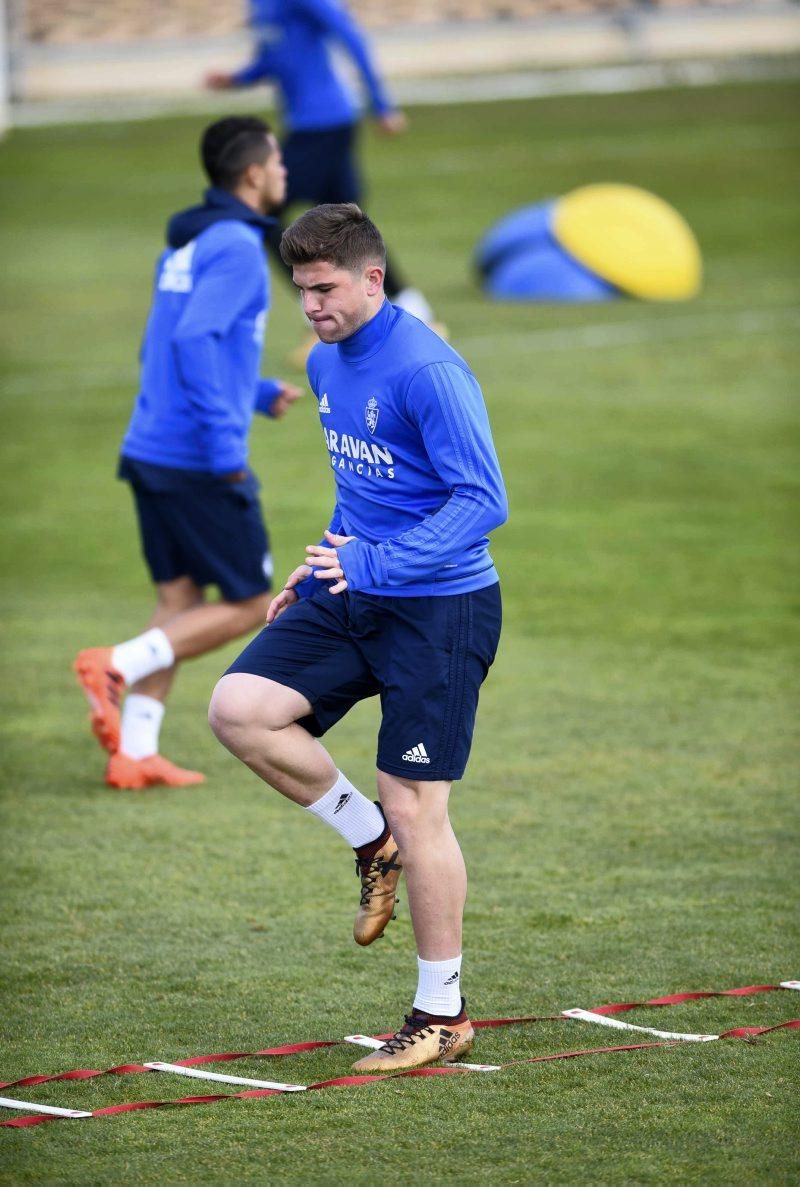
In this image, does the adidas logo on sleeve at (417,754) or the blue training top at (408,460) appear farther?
the adidas logo on sleeve at (417,754)

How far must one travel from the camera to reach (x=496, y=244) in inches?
696

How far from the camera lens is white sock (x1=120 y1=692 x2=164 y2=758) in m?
7.41

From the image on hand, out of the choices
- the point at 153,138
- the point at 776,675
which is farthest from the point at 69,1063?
the point at 153,138

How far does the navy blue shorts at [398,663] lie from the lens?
4.84 m

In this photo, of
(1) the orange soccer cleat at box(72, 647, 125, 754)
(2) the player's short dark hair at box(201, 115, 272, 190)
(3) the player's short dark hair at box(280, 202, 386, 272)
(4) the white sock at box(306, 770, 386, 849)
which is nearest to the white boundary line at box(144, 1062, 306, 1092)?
(4) the white sock at box(306, 770, 386, 849)

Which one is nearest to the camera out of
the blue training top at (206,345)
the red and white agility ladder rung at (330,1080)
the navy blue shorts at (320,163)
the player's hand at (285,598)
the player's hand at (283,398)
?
the red and white agility ladder rung at (330,1080)

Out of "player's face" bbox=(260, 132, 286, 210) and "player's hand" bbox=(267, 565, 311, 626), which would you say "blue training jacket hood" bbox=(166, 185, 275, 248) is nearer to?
"player's face" bbox=(260, 132, 286, 210)

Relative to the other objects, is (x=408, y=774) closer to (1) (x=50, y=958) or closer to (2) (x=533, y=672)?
(1) (x=50, y=958)

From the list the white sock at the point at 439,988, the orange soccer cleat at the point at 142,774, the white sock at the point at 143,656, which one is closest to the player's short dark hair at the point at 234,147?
the white sock at the point at 143,656

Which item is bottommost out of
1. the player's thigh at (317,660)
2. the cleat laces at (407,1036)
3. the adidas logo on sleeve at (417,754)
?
the cleat laces at (407,1036)

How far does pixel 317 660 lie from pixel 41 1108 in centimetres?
133

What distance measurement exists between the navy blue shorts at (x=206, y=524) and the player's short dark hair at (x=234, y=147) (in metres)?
1.16

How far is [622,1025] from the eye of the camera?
511cm

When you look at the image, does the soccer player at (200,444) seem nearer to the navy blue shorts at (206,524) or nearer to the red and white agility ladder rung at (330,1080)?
the navy blue shorts at (206,524)
